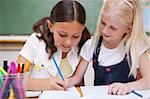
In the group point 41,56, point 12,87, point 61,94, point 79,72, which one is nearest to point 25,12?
point 41,56

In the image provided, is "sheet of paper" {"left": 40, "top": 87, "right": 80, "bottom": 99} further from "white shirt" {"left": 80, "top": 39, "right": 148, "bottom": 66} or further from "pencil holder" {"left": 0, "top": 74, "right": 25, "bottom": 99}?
"white shirt" {"left": 80, "top": 39, "right": 148, "bottom": 66}

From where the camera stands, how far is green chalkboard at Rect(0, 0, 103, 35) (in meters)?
2.18

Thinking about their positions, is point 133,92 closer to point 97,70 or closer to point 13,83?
point 97,70

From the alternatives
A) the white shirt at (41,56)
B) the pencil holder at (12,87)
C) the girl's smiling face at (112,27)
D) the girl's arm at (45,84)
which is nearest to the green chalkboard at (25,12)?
the white shirt at (41,56)

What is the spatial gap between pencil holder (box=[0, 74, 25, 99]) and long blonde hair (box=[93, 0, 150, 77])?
0.57 m

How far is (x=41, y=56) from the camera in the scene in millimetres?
1305

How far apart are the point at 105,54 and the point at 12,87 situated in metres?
0.65

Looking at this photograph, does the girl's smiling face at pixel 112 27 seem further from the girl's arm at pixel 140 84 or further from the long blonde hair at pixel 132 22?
the girl's arm at pixel 140 84

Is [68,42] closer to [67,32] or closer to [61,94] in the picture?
[67,32]

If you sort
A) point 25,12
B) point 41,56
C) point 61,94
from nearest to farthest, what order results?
point 61,94 < point 41,56 < point 25,12

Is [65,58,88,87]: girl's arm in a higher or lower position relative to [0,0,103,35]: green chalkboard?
lower

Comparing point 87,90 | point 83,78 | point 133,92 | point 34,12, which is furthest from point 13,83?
point 34,12

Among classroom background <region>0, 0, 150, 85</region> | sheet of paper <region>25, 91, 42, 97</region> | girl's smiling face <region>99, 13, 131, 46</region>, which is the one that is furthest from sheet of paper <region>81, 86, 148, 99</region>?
classroom background <region>0, 0, 150, 85</region>

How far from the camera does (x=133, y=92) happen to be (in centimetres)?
103
